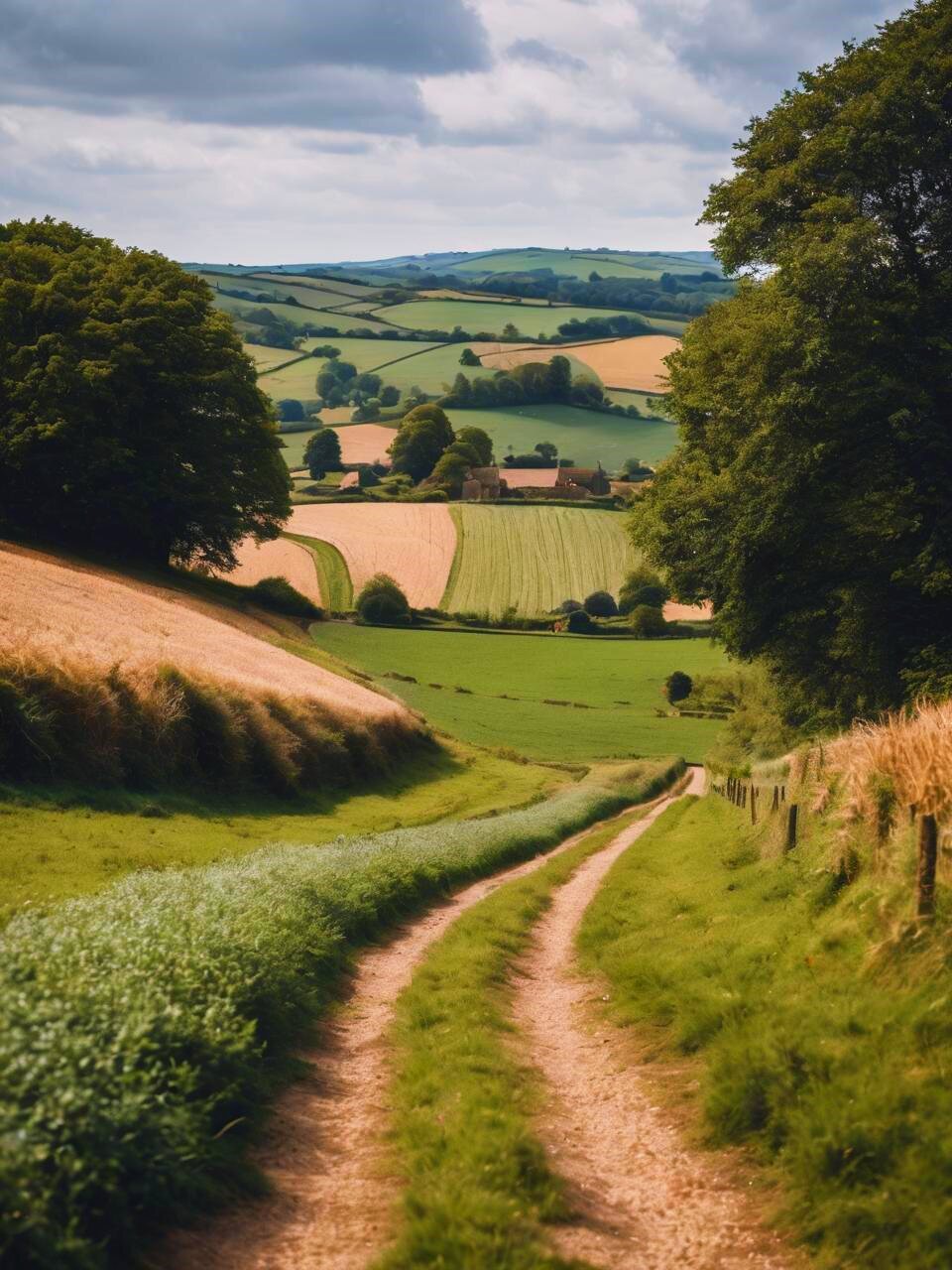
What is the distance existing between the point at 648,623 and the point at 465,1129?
308ft

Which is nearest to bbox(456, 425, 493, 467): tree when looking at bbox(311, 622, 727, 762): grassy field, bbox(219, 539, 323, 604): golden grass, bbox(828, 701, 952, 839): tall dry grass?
bbox(219, 539, 323, 604): golden grass

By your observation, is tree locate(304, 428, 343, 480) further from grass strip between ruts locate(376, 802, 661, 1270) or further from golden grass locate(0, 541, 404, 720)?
grass strip between ruts locate(376, 802, 661, 1270)

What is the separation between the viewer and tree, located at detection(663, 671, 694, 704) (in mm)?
83000

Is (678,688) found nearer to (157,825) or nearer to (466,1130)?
(157,825)

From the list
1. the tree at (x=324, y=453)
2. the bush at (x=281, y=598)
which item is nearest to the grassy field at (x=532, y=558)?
the bush at (x=281, y=598)

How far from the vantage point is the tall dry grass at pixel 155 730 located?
25141mm

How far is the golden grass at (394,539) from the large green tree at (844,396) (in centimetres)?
6820

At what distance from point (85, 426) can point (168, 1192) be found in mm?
57091

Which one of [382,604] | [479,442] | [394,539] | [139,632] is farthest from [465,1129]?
[479,442]

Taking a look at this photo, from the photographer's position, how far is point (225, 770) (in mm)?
31156

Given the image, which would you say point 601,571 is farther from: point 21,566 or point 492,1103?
point 492,1103

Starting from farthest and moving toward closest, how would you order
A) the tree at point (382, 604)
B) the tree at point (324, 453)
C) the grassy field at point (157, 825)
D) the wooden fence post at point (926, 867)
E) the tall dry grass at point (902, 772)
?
the tree at point (324, 453)
the tree at point (382, 604)
the grassy field at point (157, 825)
the tall dry grass at point (902, 772)
the wooden fence post at point (926, 867)

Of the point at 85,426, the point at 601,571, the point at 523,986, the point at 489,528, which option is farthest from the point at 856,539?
the point at 489,528

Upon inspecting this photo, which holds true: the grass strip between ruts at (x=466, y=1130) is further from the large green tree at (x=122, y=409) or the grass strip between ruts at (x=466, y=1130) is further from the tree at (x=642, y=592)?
the tree at (x=642, y=592)
